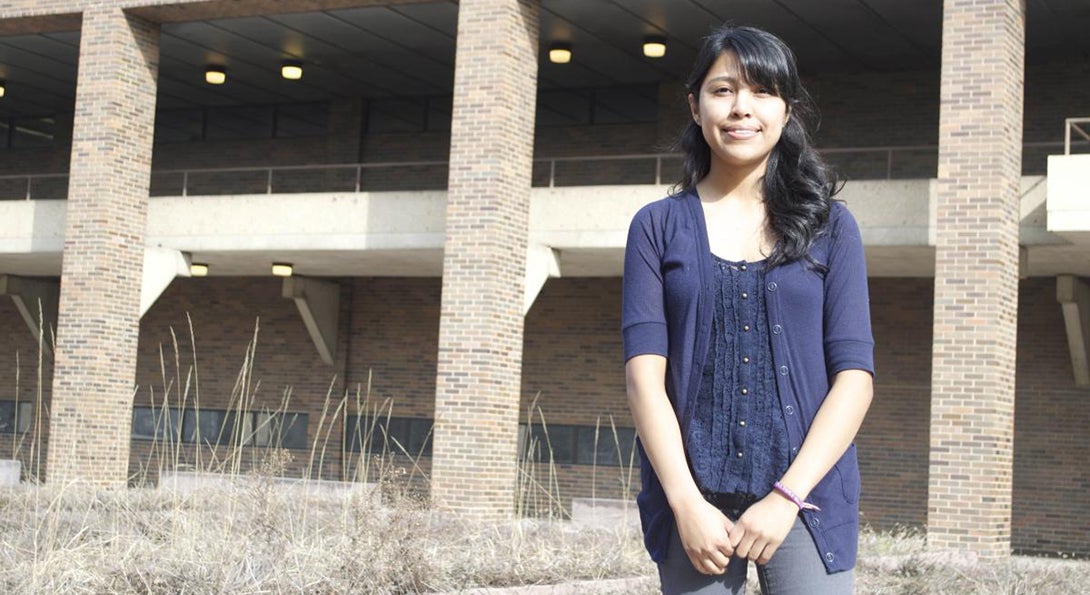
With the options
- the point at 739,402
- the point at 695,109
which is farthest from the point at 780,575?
the point at 695,109

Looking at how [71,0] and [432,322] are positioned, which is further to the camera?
[432,322]

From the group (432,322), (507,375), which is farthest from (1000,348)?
(432,322)

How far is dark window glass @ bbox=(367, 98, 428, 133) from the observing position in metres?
25.8

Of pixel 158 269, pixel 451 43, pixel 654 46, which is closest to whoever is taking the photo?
pixel 654 46

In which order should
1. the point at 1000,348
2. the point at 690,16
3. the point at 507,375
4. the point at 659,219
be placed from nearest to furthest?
the point at 659,219 < the point at 1000,348 < the point at 507,375 < the point at 690,16

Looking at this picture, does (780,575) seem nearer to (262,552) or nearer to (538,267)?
(262,552)

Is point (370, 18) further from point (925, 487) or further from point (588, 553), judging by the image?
point (588, 553)

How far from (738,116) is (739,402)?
585mm

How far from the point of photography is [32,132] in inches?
1150

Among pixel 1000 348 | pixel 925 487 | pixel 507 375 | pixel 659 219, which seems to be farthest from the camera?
pixel 925 487

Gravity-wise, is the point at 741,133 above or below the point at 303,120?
below

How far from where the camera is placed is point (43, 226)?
850 inches

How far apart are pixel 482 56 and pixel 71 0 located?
6.97 meters

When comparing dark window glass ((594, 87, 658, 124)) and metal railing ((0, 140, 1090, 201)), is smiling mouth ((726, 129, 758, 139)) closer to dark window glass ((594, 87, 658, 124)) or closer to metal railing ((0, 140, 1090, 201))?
metal railing ((0, 140, 1090, 201))
